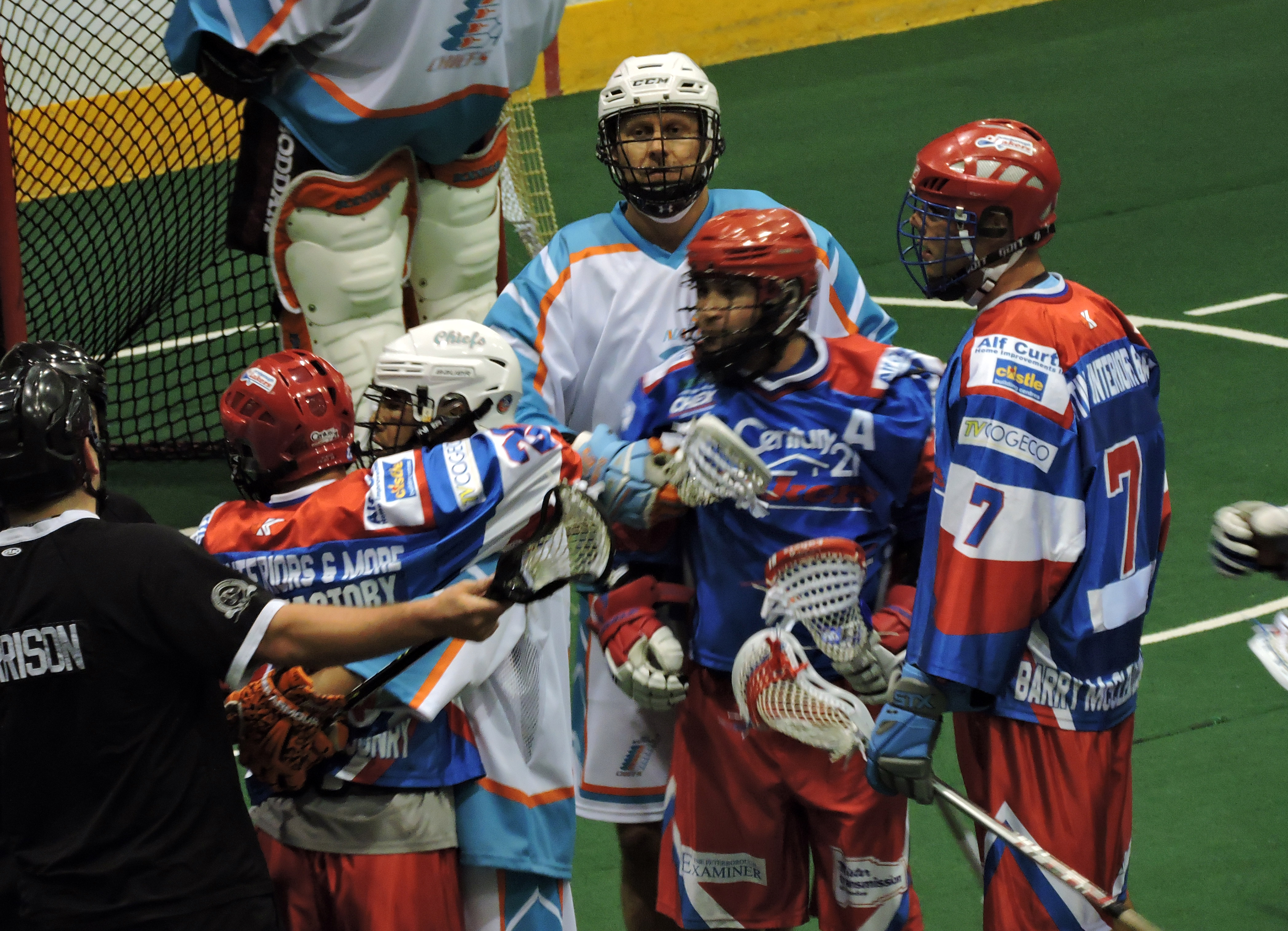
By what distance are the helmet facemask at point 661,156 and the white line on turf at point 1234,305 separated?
15.6 feet

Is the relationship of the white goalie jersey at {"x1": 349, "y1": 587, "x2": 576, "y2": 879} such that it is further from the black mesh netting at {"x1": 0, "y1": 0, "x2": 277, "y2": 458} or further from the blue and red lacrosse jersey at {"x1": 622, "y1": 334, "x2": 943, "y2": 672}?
the black mesh netting at {"x1": 0, "y1": 0, "x2": 277, "y2": 458}

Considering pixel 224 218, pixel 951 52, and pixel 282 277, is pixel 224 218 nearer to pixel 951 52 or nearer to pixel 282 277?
pixel 282 277

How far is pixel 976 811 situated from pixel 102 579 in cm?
157

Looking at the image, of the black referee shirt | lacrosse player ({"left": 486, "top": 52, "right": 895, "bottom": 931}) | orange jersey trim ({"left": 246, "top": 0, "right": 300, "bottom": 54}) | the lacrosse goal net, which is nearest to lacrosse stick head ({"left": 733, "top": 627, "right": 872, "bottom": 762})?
lacrosse player ({"left": 486, "top": 52, "right": 895, "bottom": 931})

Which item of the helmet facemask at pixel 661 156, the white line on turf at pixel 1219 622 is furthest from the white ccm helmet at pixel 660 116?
the white line on turf at pixel 1219 622

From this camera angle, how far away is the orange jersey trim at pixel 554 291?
12.0ft

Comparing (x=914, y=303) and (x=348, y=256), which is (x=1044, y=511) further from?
(x=914, y=303)

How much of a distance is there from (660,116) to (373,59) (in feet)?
5.30

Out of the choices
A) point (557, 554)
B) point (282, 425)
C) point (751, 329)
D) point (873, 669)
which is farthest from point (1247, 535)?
point (282, 425)

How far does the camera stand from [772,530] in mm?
3123

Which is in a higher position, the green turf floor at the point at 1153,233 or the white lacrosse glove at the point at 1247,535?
the white lacrosse glove at the point at 1247,535

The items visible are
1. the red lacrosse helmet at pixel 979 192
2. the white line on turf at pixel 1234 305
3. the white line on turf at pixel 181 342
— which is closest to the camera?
the red lacrosse helmet at pixel 979 192

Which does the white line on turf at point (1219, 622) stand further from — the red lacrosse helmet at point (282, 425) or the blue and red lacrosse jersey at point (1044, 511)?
the red lacrosse helmet at point (282, 425)

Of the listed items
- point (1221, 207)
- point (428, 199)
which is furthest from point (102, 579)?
point (1221, 207)
